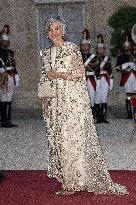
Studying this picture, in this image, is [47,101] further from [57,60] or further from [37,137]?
[37,137]

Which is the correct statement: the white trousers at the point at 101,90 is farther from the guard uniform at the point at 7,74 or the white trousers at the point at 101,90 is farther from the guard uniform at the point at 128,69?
the guard uniform at the point at 7,74

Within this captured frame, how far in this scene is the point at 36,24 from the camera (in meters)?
17.5

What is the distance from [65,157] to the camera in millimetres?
7102

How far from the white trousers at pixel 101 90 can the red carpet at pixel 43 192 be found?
21.6 ft

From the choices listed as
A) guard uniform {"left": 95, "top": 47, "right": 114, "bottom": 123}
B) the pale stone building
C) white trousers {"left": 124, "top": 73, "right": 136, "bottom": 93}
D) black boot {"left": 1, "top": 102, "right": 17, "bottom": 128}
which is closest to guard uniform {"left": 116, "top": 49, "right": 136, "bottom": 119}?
white trousers {"left": 124, "top": 73, "right": 136, "bottom": 93}

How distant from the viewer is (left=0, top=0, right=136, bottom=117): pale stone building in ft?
56.9

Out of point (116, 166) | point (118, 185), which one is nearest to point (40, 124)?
point (116, 166)

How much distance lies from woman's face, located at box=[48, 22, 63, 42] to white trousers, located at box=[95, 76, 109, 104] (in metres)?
7.81

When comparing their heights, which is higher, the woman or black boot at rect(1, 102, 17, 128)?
the woman

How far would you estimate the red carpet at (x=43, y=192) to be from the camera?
6.82 metres

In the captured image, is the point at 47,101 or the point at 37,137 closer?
the point at 47,101

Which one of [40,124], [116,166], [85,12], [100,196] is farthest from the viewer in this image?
[85,12]

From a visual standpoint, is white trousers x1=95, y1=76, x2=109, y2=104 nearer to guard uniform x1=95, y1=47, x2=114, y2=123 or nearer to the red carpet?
guard uniform x1=95, y1=47, x2=114, y2=123

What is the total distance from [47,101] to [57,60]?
394 mm
